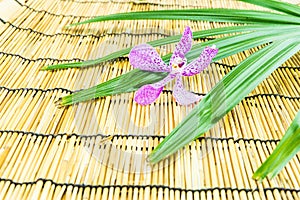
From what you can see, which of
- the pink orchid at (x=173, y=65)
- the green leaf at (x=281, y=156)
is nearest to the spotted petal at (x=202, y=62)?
the pink orchid at (x=173, y=65)

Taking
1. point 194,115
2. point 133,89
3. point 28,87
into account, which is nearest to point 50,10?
point 28,87

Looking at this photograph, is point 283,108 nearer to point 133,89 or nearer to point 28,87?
point 133,89

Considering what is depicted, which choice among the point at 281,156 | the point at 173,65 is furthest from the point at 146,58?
the point at 281,156

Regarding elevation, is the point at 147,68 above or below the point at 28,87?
above

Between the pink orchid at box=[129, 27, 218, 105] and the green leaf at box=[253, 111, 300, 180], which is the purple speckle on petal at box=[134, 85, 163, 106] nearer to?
the pink orchid at box=[129, 27, 218, 105]

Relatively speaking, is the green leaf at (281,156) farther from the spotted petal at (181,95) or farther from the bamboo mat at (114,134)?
the spotted petal at (181,95)

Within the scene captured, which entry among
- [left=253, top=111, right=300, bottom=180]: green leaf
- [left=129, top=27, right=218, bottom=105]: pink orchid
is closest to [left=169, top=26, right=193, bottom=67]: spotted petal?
[left=129, top=27, right=218, bottom=105]: pink orchid

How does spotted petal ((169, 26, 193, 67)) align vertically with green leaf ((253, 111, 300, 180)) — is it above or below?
above
